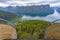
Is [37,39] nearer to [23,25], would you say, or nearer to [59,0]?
[23,25]

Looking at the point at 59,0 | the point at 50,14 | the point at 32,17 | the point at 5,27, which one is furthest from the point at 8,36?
the point at 59,0

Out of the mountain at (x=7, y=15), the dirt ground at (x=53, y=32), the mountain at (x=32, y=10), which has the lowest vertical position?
the dirt ground at (x=53, y=32)

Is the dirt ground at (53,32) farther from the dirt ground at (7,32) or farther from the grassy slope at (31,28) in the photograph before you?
the dirt ground at (7,32)

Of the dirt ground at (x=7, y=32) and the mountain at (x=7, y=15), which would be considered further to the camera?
the mountain at (x=7, y=15)

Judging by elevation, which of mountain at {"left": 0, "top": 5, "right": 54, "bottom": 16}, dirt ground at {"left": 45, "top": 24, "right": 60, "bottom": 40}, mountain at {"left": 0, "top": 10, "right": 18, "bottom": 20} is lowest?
dirt ground at {"left": 45, "top": 24, "right": 60, "bottom": 40}

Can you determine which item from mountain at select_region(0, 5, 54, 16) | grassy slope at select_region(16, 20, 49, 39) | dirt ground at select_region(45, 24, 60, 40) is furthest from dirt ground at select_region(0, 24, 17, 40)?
dirt ground at select_region(45, 24, 60, 40)

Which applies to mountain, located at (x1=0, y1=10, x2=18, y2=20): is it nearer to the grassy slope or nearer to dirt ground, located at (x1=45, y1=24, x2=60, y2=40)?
the grassy slope

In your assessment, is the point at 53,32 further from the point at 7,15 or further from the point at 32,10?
the point at 7,15

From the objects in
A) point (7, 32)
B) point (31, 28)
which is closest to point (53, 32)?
point (31, 28)

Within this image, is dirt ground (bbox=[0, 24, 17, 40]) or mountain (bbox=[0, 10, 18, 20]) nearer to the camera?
dirt ground (bbox=[0, 24, 17, 40])

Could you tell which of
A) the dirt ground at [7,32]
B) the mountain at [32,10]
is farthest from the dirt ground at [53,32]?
the dirt ground at [7,32]

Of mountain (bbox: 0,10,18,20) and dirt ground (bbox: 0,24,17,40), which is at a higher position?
mountain (bbox: 0,10,18,20)
